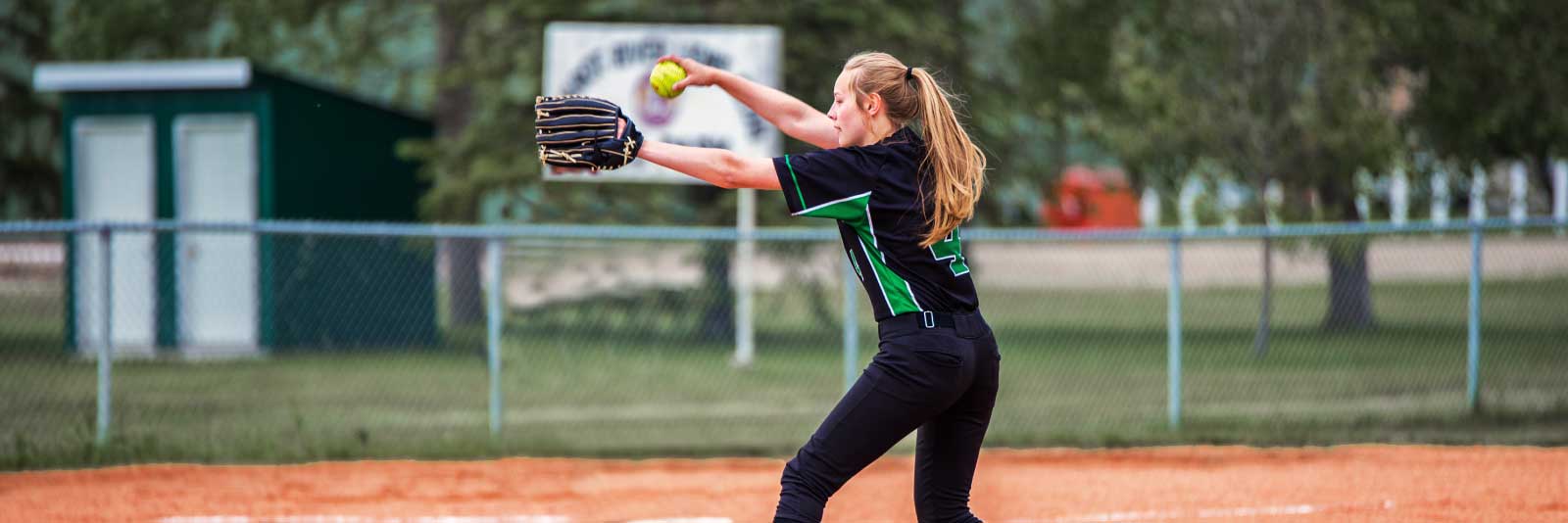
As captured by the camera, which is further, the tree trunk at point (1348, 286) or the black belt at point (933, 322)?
the tree trunk at point (1348, 286)

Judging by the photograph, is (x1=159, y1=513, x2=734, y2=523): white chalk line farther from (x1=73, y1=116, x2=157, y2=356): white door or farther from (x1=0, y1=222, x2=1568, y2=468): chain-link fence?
(x1=73, y1=116, x2=157, y2=356): white door

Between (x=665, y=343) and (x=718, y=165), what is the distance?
880 cm

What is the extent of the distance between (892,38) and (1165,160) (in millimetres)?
3905

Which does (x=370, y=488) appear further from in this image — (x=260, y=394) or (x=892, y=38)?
(x=892, y=38)

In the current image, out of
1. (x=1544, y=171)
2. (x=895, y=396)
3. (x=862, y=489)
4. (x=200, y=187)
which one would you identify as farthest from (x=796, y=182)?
(x=1544, y=171)

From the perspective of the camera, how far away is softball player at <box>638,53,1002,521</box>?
13.2ft

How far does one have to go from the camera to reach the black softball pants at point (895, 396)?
4.10 metres

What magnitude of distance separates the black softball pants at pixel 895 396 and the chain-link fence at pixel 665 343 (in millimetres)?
5020

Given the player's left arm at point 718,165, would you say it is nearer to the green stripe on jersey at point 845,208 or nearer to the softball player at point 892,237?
the softball player at point 892,237

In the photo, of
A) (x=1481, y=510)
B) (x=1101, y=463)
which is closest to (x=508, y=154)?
(x=1101, y=463)

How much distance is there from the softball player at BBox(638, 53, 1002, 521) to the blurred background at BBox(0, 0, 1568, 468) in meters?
5.45

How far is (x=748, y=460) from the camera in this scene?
916cm

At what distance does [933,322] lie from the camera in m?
4.14

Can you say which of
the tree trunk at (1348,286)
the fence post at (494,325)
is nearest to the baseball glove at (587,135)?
the fence post at (494,325)
